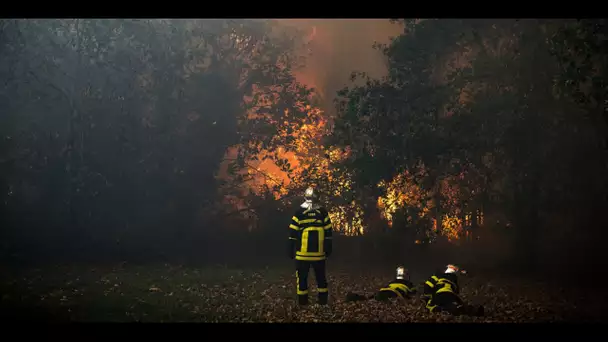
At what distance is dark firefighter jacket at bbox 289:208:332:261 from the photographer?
27.6 ft

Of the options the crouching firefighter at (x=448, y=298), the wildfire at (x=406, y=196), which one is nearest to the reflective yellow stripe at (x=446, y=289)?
the crouching firefighter at (x=448, y=298)

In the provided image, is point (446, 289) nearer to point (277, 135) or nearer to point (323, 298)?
point (323, 298)

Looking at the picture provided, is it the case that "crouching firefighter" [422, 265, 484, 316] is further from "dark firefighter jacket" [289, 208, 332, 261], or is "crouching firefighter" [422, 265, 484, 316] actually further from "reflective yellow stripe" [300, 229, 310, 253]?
"reflective yellow stripe" [300, 229, 310, 253]

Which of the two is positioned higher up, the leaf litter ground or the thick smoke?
the thick smoke

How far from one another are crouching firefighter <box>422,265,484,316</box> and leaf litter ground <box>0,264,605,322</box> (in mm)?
117

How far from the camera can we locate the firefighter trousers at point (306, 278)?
27.8ft

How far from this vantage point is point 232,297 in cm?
949

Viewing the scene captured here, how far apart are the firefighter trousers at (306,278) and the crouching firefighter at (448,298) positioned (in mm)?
1472

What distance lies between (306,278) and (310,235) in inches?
24.7

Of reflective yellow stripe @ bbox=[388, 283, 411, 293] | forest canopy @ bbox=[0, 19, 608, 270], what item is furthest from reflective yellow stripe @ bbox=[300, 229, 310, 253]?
forest canopy @ bbox=[0, 19, 608, 270]

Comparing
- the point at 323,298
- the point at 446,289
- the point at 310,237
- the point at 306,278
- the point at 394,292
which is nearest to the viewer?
the point at 446,289

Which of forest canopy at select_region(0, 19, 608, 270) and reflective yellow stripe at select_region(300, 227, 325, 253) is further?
forest canopy at select_region(0, 19, 608, 270)

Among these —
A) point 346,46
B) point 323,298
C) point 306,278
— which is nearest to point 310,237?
point 306,278

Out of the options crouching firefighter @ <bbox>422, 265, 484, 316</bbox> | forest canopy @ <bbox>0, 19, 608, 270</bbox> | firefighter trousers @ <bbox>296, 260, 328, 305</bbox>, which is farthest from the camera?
forest canopy @ <bbox>0, 19, 608, 270</bbox>
